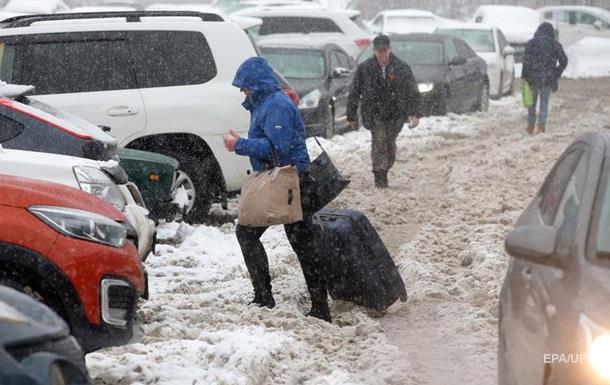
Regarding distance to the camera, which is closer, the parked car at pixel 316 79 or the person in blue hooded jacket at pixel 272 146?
the person in blue hooded jacket at pixel 272 146

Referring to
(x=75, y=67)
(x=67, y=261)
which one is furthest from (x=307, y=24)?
(x=67, y=261)

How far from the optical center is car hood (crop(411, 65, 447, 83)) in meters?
22.3

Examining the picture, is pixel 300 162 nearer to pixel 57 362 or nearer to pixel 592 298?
pixel 592 298

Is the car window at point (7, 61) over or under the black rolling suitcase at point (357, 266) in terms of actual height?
over

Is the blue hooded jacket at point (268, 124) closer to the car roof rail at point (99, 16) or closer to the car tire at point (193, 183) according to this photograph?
the car tire at point (193, 183)

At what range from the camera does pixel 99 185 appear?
8461mm

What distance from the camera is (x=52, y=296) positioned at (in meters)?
6.27

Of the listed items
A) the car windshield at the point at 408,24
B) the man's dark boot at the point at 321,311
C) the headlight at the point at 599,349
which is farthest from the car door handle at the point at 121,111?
the car windshield at the point at 408,24

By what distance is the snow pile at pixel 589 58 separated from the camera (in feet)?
131

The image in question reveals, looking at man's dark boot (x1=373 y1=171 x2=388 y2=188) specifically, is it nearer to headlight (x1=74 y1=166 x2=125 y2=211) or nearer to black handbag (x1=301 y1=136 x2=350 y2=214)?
headlight (x1=74 y1=166 x2=125 y2=211)

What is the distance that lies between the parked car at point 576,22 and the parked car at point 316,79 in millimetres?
25103

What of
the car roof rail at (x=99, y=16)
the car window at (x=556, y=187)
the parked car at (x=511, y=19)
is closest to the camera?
the car window at (x=556, y=187)

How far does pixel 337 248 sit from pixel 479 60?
16.8m

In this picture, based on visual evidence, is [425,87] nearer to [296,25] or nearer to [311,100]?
[311,100]
